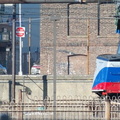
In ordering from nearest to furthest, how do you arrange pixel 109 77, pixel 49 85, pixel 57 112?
pixel 57 112 → pixel 109 77 → pixel 49 85

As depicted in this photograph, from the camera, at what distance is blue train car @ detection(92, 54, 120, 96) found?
25.4 meters

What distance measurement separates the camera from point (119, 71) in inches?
1003

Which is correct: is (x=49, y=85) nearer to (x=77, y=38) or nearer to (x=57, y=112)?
(x=57, y=112)

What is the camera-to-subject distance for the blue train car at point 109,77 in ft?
83.3

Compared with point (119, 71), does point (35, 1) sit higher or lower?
higher

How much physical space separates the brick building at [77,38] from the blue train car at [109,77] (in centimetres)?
1740

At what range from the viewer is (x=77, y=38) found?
44.3 m

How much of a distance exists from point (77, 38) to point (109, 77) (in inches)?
738

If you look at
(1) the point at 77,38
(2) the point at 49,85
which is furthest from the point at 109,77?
(1) the point at 77,38

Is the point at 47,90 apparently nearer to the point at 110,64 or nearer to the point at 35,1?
the point at 110,64

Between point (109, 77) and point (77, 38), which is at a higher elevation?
point (77, 38)

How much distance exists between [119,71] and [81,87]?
385 centimetres

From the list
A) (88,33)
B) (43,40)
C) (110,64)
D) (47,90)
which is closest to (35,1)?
(110,64)

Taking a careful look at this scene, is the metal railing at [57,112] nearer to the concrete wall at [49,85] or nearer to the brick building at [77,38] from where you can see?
the concrete wall at [49,85]
